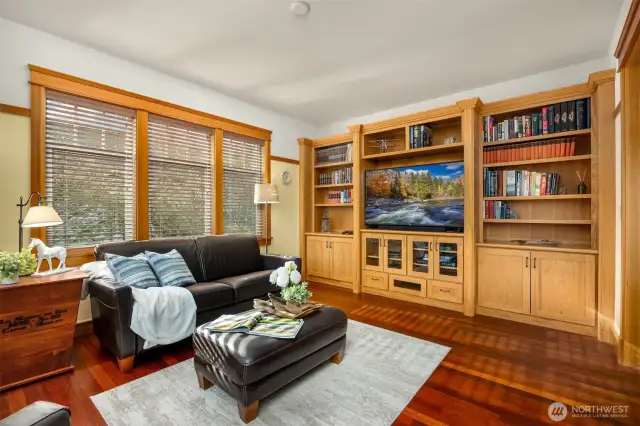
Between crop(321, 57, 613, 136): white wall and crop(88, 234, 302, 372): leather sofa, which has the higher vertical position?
crop(321, 57, 613, 136): white wall

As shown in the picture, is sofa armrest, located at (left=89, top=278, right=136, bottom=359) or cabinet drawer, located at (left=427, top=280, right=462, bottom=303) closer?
sofa armrest, located at (left=89, top=278, right=136, bottom=359)

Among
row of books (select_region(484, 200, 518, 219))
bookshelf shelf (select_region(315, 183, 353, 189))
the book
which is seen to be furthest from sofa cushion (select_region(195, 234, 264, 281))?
the book

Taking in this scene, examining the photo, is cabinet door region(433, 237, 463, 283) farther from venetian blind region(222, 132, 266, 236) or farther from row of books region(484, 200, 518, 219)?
venetian blind region(222, 132, 266, 236)

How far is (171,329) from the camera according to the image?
242cm

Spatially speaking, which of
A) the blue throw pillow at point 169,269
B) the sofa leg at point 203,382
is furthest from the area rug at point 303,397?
the blue throw pillow at point 169,269

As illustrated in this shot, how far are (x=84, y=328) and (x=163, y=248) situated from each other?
988mm

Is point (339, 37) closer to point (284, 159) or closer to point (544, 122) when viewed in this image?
point (544, 122)

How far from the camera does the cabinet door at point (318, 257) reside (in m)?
4.89

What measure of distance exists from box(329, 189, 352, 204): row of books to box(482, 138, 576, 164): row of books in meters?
1.98

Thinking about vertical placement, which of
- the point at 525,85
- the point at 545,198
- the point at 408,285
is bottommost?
the point at 408,285

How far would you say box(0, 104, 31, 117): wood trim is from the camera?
98.8 inches

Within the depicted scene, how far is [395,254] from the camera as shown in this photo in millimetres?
4105

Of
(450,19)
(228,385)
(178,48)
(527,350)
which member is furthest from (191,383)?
(450,19)

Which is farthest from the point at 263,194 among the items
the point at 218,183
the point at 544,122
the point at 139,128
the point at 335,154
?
the point at 544,122
